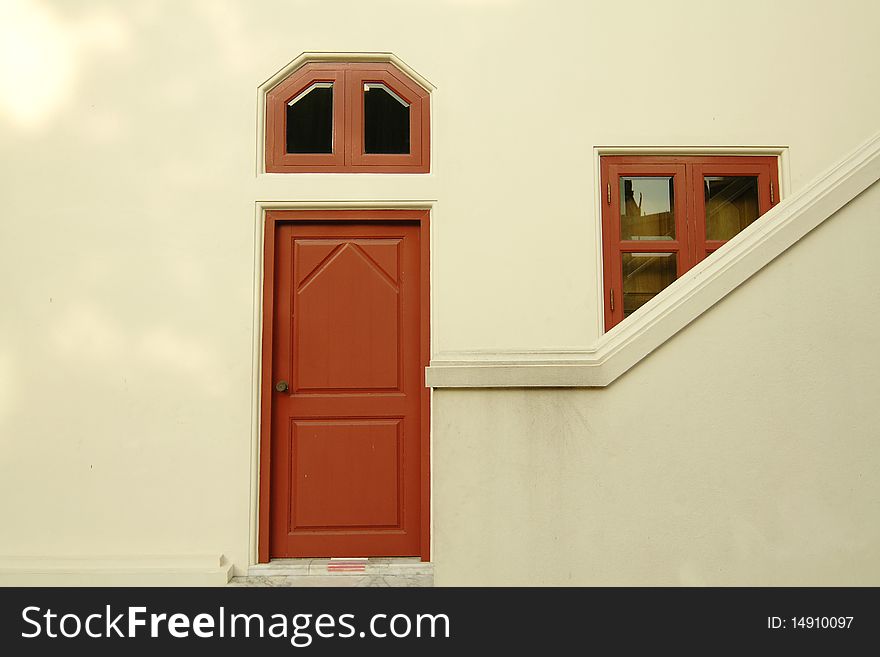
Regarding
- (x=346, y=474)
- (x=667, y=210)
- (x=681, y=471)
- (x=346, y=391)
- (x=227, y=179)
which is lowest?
(x=346, y=474)

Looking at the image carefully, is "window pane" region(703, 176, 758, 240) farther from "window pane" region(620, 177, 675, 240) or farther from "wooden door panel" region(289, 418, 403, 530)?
"wooden door panel" region(289, 418, 403, 530)

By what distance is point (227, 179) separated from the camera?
13.7 feet

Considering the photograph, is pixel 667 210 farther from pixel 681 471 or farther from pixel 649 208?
pixel 681 471

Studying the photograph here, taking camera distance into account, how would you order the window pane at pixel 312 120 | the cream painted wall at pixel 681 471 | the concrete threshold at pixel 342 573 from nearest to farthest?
the cream painted wall at pixel 681 471
the concrete threshold at pixel 342 573
the window pane at pixel 312 120

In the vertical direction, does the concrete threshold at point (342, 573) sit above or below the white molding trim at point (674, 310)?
below

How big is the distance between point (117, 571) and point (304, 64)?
11.2 ft

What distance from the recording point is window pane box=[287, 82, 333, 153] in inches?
171

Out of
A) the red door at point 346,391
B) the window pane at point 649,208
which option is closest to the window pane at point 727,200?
the window pane at point 649,208

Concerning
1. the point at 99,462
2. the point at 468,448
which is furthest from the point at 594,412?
the point at 99,462

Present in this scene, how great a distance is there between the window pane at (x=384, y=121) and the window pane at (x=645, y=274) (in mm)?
1679

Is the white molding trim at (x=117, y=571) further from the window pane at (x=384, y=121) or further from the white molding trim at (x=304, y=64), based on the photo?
the window pane at (x=384, y=121)

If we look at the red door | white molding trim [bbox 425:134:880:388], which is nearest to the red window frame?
the red door

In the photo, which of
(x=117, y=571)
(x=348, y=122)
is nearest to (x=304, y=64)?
(x=348, y=122)

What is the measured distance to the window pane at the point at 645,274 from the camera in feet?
14.0
